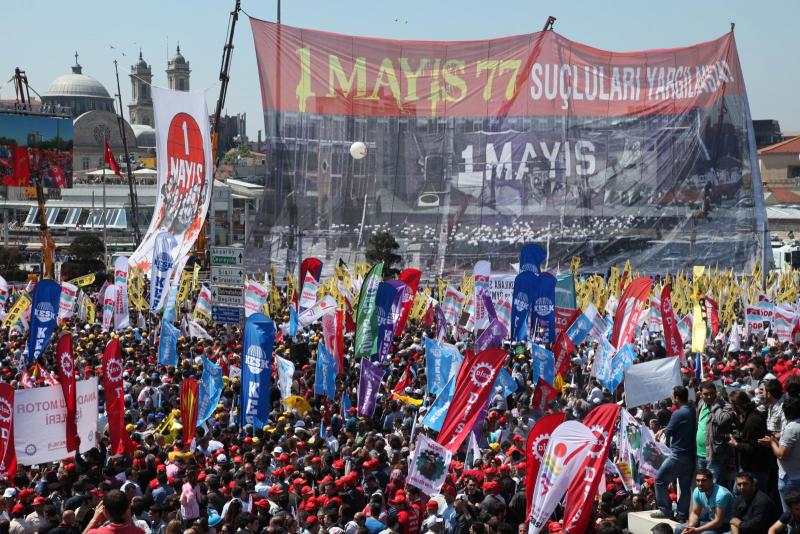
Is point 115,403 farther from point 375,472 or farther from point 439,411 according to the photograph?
point 375,472

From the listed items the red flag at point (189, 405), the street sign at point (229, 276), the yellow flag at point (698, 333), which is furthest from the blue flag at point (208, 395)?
the yellow flag at point (698, 333)

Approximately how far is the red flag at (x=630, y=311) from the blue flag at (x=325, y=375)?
405cm

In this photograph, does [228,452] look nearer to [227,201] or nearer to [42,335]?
Answer: [42,335]

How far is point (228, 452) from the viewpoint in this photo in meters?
12.4

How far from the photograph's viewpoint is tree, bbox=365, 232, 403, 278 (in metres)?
38.2

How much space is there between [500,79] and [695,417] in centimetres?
3103

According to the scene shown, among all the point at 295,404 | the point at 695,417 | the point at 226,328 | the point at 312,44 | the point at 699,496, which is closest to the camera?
the point at 699,496

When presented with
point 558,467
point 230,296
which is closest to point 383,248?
point 230,296

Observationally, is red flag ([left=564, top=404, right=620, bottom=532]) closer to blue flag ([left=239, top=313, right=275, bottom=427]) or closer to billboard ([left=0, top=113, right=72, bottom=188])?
blue flag ([left=239, top=313, right=275, bottom=427])

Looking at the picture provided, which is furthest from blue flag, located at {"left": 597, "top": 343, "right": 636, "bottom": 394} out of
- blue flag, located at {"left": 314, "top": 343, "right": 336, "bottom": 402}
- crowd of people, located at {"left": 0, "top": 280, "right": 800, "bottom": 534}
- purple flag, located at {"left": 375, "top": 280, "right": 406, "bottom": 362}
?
blue flag, located at {"left": 314, "top": 343, "right": 336, "bottom": 402}

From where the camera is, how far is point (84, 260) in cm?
4525

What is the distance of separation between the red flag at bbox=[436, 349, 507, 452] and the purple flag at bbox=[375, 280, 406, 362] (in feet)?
19.8

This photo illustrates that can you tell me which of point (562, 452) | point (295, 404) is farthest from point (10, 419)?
point (562, 452)

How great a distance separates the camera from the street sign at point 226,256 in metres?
18.6
